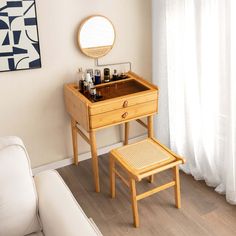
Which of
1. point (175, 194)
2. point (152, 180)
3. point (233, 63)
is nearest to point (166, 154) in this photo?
point (175, 194)

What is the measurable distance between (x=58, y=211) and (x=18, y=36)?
1419 millimetres

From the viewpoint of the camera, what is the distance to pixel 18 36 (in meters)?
2.39

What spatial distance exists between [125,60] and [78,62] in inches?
16.9

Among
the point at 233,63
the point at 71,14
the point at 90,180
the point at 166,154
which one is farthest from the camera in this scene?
the point at 90,180

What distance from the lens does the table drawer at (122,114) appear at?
235 centimetres

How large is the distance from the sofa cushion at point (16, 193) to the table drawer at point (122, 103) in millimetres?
825

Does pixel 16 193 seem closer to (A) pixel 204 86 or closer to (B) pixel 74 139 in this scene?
(B) pixel 74 139

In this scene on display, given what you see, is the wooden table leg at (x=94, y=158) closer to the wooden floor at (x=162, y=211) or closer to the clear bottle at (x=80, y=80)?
the wooden floor at (x=162, y=211)

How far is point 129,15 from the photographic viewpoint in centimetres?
278

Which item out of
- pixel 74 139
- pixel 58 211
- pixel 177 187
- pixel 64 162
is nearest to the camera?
pixel 58 211

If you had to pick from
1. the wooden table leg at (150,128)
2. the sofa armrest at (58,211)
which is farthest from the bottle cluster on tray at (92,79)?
the sofa armrest at (58,211)

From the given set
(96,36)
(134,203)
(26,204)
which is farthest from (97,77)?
(26,204)

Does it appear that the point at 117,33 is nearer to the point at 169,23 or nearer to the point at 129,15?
the point at 129,15

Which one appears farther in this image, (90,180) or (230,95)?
(90,180)
